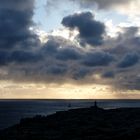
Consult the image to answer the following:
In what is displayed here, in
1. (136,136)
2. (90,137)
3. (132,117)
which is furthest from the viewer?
(132,117)

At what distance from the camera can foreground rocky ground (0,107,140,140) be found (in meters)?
57.3

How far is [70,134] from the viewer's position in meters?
60.6

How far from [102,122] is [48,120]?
516 inches

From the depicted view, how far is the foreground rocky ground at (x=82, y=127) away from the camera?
5733 cm

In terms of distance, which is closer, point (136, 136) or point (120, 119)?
point (136, 136)

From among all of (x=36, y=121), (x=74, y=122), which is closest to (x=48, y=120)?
(x=36, y=121)

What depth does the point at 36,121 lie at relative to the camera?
7844 centimetres

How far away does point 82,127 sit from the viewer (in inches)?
2552

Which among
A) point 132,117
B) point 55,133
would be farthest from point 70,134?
point 132,117

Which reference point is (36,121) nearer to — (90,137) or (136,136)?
(90,137)

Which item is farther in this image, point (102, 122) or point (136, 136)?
point (102, 122)

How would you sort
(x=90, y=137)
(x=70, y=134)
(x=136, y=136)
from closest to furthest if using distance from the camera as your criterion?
(x=136, y=136), (x=90, y=137), (x=70, y=134)

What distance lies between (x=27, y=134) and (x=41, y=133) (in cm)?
223

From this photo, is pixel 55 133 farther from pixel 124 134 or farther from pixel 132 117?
pixel 132 117
